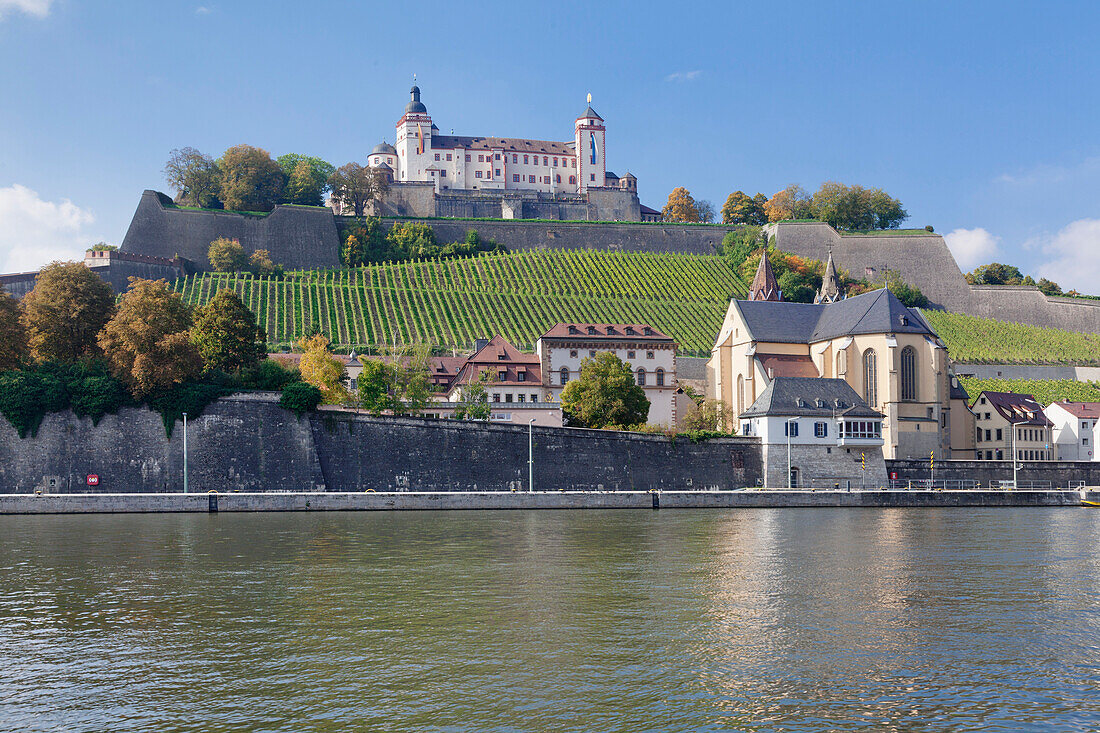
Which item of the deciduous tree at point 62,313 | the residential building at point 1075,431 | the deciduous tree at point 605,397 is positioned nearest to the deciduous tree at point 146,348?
the deciduous tree at point 62,313

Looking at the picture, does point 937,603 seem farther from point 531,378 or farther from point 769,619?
point 531,378

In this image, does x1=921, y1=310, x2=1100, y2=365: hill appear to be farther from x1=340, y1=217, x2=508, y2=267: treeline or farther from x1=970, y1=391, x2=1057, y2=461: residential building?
x1=340, y1=217, x2=508, y2=267: treeline

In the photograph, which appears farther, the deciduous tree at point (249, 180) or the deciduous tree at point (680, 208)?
the deciduous tree at point (680, 208)

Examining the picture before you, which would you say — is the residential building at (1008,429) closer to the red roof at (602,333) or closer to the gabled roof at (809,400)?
the gabled roof at (809,400)

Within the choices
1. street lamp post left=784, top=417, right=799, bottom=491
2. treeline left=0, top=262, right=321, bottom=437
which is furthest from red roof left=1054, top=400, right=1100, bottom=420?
treeline left=0, top=262, right=321, bottom=437

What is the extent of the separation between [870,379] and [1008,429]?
1706cm

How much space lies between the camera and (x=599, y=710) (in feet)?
43.1

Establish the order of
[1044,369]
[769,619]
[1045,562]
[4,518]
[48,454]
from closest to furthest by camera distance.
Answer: [769,619] < [1045,562] < [4,518] < [48,454] < [1044,369]

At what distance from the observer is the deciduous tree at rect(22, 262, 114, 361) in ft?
170

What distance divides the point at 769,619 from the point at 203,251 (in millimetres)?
91707

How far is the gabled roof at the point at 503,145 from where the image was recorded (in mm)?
133625

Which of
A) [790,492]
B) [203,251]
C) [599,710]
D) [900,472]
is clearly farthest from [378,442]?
[203,251]

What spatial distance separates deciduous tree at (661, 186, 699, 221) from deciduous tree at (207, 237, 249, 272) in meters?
61.7

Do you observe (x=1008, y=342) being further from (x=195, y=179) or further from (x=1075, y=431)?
(x=195, y=179)
